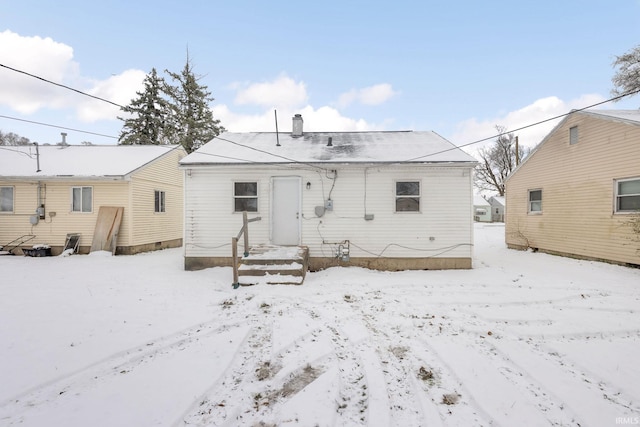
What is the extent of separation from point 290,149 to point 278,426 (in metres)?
8.66

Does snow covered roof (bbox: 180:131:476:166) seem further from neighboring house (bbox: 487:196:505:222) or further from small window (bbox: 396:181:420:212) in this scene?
neighboring house (bbox: 487:196:505:222)

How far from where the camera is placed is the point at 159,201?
13883mm

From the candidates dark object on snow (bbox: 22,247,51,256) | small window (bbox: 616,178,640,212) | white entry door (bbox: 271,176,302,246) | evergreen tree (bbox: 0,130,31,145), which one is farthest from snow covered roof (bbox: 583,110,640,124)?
evergreen tree (bbox: 0,130,31,145)

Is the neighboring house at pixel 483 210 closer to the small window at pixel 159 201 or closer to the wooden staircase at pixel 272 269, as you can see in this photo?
the wooden staircase at pixel 272 269

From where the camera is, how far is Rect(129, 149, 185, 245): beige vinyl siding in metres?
12.2

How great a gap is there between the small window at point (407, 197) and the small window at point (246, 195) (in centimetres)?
465

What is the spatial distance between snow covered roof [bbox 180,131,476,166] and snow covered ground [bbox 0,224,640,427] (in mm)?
3962

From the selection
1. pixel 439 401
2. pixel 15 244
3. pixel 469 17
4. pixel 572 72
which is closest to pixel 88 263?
pixel 15 244

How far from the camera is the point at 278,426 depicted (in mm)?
2406

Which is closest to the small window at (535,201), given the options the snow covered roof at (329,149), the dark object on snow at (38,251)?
the snow covered roof at (329,149)

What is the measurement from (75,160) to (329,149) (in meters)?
12.3

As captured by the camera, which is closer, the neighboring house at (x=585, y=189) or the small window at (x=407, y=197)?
the neighboring house at (x=585, y=189)

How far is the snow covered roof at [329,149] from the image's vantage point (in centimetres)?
884

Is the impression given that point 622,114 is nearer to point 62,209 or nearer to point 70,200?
point 70,200
